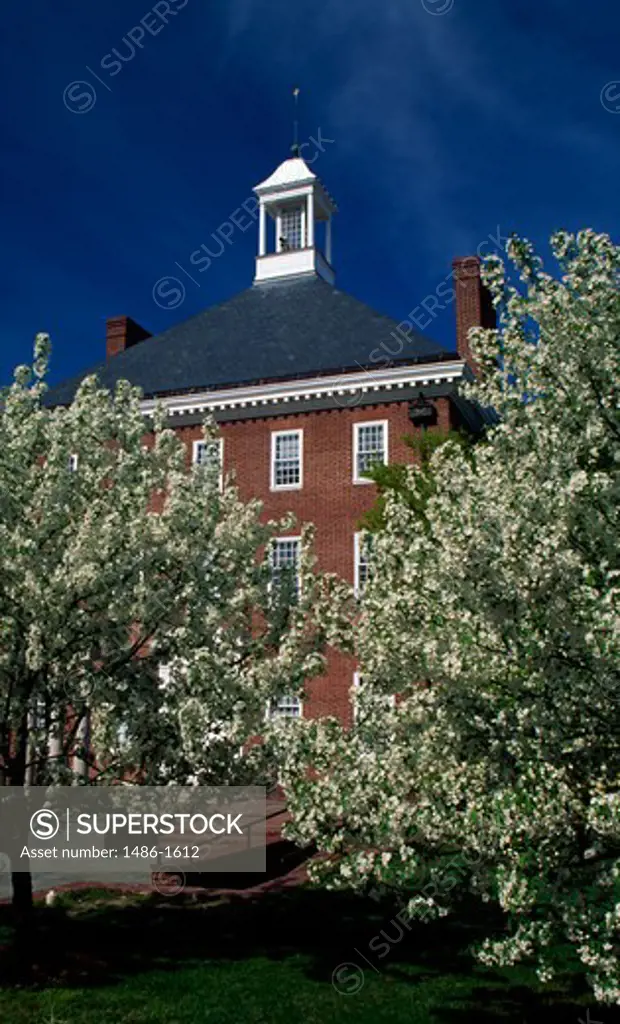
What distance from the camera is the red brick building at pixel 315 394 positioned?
2723 centimetres

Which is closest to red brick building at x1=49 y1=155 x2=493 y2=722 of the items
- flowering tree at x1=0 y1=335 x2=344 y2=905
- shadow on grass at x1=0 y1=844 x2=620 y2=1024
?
shadow on grass at x1=0 y1=844 x2=620 y2=1024

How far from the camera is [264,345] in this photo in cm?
3142

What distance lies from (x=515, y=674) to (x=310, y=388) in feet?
72.9

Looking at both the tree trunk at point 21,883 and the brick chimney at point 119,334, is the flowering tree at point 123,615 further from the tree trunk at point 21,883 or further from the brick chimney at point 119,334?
the brick chimney at point 119,334

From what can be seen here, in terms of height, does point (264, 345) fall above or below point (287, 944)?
above

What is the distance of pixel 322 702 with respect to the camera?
86.7 ft

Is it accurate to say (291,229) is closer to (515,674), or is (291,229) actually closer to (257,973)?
(257,973)

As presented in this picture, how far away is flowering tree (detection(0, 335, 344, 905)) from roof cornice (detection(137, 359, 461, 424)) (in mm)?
15368

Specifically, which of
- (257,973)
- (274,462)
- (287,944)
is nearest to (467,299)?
(274,462)

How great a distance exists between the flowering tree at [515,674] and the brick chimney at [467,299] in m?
21.3

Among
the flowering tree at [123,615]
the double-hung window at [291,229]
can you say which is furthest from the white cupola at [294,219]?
the flowering tree at [123,615]

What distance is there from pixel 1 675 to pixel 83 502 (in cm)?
209

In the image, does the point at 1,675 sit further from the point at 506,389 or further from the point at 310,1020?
the point at 506,389

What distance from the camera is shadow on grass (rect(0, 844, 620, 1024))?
403 inches
